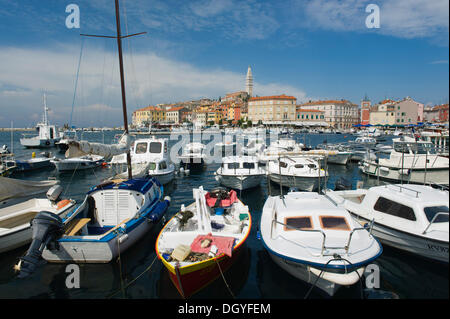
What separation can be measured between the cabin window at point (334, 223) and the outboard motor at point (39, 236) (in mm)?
8662

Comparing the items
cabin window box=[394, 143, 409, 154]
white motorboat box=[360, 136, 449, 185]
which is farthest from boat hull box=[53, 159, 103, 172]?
cabin window box=[394, 143, 409, 154]

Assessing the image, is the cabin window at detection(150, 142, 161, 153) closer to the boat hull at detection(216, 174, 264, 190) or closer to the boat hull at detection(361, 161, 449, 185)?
the boat hull at detection(216, 174, 264, 190)

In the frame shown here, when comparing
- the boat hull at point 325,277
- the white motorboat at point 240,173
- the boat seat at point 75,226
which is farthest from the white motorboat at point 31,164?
the boat hull at point 325,277

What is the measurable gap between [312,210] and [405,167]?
15.8 meters

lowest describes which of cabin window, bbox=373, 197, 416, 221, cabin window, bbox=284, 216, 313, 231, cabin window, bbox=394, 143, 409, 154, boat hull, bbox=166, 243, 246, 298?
boat hull, bbox=166, 243, 246, 298

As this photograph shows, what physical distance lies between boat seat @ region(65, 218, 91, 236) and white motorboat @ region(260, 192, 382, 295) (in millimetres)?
6616

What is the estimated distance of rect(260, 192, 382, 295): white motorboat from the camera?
6.51 m

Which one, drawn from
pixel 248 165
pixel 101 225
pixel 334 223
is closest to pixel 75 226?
pixel 101 225

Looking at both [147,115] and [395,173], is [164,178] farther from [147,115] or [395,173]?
[147,115]

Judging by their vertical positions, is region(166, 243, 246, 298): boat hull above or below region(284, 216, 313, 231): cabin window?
below

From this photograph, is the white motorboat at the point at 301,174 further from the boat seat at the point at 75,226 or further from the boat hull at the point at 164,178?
the boat seat at the point at 75,226

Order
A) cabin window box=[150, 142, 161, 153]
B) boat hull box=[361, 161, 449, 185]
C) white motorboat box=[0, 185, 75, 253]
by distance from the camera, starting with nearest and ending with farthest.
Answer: white motorboat box=[0, 185, 75, 253] → boat hull box=[361, 161, 449, 185] → cabin window box=[150, 142, 161, 153]

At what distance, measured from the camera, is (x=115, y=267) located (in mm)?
8688
